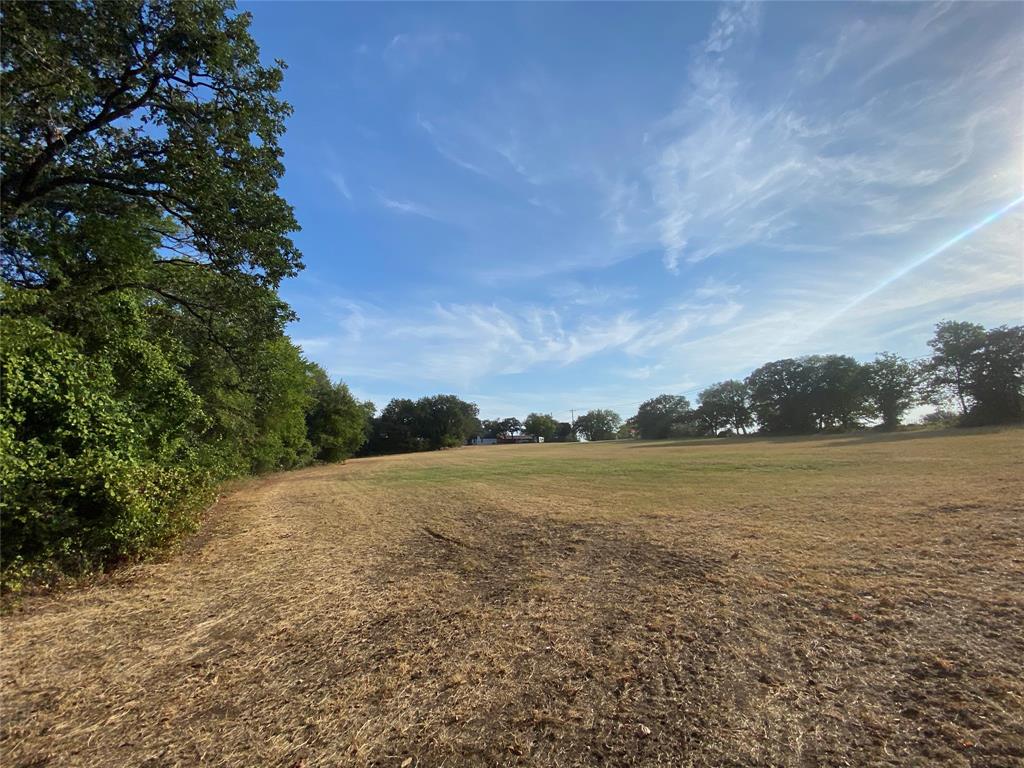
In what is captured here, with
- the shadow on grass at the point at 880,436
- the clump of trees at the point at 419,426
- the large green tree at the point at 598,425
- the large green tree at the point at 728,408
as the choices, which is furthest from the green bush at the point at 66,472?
the large green tree at the point at 598,425

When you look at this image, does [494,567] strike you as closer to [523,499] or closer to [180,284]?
[523,499]

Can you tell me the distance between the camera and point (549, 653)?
4.04 m

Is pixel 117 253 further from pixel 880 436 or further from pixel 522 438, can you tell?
pixel 522 438

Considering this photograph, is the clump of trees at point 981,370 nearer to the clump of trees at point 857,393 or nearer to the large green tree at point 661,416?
the clump of trees at point 857,393

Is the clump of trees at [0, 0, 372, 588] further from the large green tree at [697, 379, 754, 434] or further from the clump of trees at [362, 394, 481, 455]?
the large green tree at [697, 379, 754, 434]

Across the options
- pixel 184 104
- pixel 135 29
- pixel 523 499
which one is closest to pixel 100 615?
pixel 184 104

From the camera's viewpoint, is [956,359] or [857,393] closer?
[956,359]

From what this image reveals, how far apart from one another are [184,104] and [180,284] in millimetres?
3762

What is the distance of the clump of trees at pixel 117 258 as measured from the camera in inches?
228

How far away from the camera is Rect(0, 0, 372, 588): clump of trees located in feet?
19.0

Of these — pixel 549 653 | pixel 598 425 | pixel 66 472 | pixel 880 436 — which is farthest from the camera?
pixel 598 425

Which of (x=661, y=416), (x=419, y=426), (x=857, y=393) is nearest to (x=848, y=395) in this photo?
(x=857, y=393)

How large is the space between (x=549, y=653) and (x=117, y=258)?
33.6 feet

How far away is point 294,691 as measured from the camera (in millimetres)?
3549
